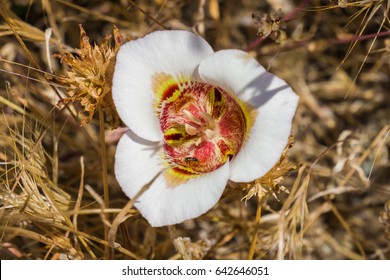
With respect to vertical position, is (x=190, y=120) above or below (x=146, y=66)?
below

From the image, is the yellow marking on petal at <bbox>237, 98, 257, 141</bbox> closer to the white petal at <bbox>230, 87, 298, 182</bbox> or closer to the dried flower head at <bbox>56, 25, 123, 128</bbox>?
the white petal at <bbox>230, 87, 298, 182</bbox>

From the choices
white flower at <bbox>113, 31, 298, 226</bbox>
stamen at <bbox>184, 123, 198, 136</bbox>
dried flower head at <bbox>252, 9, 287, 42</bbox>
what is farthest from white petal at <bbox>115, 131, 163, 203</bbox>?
dried flower head at <bbox>252, 9, 287, 42</bbox>

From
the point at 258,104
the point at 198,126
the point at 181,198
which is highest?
the point at 258,104

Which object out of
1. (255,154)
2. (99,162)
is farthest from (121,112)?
(99,162)

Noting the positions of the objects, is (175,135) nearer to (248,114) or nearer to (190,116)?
(190,116)

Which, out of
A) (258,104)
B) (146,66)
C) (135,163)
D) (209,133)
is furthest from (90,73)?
(258,104)

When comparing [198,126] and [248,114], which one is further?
[198,126]

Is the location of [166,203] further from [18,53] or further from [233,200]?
[18,53]
